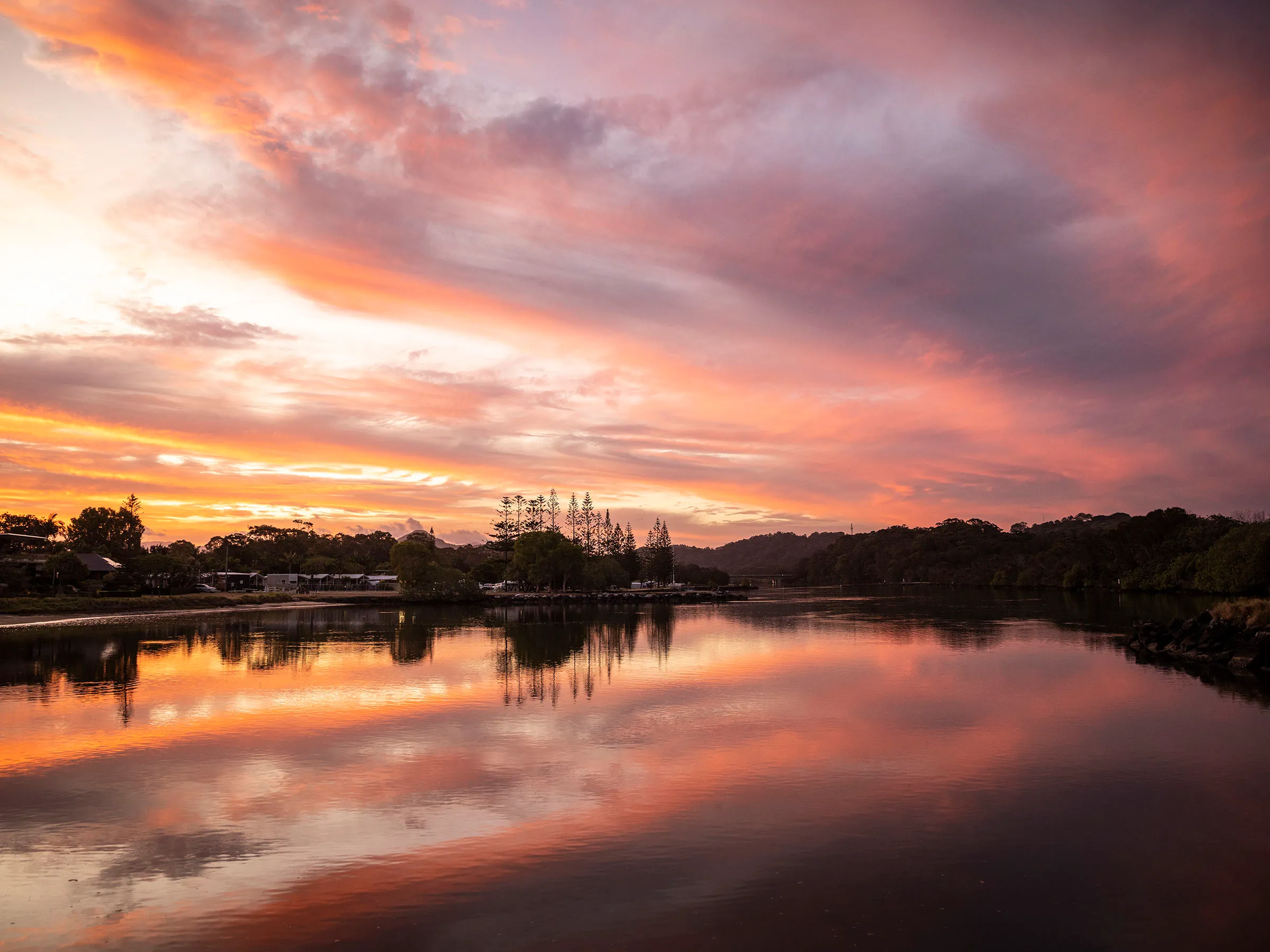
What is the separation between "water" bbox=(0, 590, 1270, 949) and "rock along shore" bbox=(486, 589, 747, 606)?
67.8 m

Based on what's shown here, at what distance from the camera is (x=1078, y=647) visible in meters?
45.1

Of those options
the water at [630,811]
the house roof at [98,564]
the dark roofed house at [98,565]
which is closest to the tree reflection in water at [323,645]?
the water at [630,811]

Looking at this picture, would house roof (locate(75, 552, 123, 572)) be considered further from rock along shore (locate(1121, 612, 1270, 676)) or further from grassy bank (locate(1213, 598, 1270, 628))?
grassy bank (locate(1213, 598, 1270, 628))

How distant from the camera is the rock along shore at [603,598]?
3986 inches

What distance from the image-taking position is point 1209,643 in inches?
1531

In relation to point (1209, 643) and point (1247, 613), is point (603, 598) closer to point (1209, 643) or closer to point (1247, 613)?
point (1247, 613)

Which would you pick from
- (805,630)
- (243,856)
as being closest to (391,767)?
(243,856)

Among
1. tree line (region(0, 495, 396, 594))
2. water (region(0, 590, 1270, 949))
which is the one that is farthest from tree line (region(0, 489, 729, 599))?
water (region(0, 590, 1270, 949))

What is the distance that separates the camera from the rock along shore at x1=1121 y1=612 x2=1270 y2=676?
34.5 m

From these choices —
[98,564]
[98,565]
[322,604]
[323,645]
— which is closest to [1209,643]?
[323,645]

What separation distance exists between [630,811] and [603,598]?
93003mm

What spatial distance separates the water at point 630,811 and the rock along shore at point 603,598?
6777 centimetres

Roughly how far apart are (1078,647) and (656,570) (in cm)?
12810

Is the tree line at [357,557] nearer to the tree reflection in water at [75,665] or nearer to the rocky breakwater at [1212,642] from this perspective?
the tree reflection in water at [75,665]
